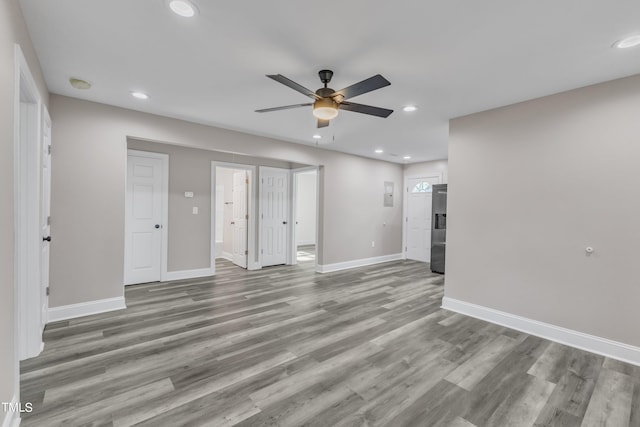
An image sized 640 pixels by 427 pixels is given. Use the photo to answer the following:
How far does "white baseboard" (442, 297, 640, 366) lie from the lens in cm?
261

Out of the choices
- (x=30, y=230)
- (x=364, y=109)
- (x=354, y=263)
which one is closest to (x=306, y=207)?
(x=354, y=263)

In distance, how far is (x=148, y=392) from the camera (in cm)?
204

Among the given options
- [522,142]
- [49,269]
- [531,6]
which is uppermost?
[531,6]

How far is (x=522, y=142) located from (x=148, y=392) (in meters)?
4.25

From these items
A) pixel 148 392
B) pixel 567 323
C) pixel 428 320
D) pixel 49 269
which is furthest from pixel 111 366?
pixel 567 323

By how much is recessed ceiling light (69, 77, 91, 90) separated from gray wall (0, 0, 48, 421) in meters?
1.25

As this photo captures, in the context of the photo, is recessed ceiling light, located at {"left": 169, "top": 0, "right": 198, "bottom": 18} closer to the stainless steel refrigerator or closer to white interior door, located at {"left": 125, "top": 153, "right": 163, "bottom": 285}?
white interior door, located at {"left": 125, "top": 153, "right": 163, "bottom": 285}

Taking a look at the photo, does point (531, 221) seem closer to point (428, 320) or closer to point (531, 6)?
point (428, 320)

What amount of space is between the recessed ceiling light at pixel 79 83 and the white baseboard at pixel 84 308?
7.98 feet

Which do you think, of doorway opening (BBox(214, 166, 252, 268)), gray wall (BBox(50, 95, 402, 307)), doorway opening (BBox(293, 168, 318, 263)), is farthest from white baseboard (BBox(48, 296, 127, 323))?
doorway opening (BBox(293, 168, 318, 263))

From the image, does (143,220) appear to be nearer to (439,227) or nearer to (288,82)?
(288,82)

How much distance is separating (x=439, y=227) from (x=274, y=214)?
3653 mm

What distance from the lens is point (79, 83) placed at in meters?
2.90

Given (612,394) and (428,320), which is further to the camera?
(428,320)
